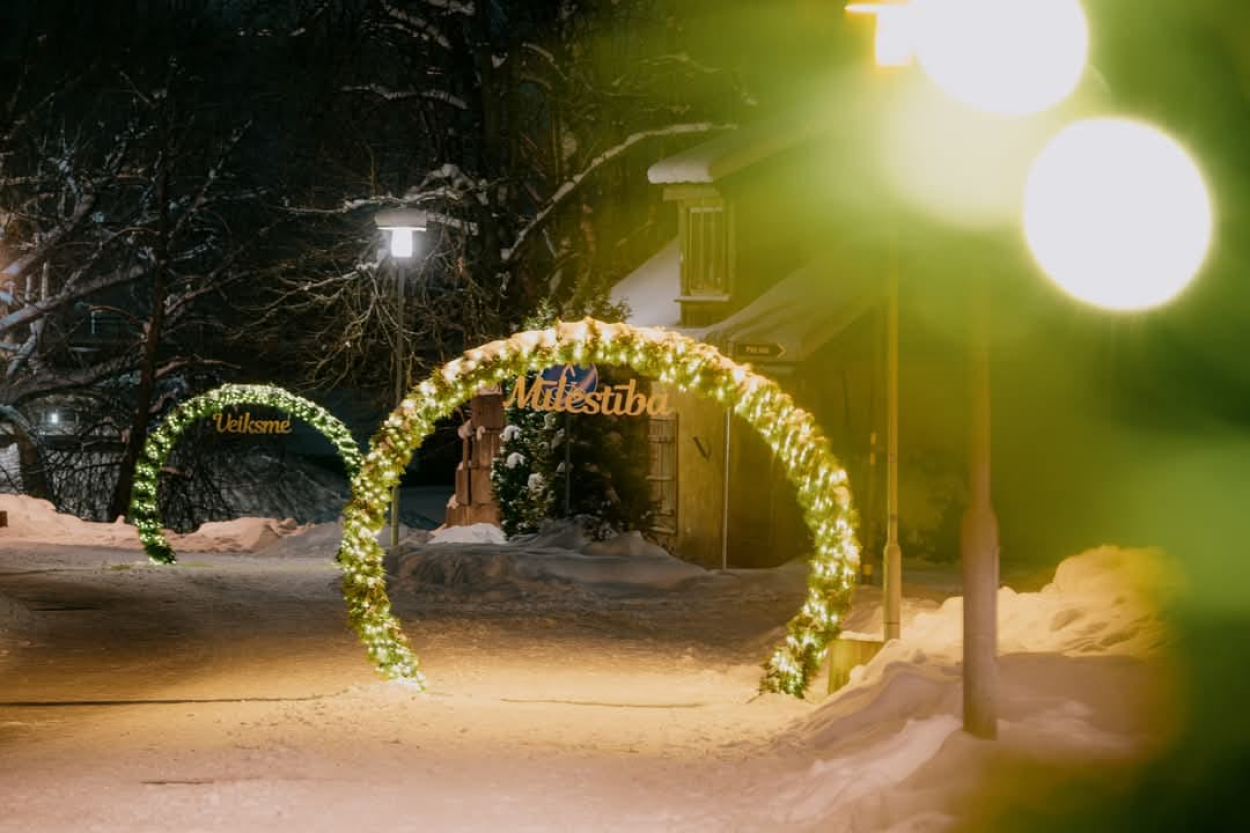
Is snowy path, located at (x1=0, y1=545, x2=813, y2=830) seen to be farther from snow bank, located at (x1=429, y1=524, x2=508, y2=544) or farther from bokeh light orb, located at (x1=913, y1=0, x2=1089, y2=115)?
snow bank, located at (x1=429, y1=524, x2=508, y2=544)

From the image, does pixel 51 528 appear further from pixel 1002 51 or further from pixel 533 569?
pixel 1002 51

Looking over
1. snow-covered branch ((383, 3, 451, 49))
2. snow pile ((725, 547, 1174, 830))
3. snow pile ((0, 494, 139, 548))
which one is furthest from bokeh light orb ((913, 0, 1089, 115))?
snow-covered branch ((383, 3, 451, 49))

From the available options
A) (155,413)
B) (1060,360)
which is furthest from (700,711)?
(155,413)

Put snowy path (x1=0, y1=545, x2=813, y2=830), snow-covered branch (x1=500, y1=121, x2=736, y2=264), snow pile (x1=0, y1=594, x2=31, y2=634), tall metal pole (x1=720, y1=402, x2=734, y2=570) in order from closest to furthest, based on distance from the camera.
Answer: snowy path (x1=0, y1=545, x2=813, y2=830), snow pile (x1=0, y1=594, x2=31, y2=634), tall metal pole (x1=720, y1=402, x2=734, y2=570), snow-covered branch (x1=500, y1=121, x2=736, y2=264)

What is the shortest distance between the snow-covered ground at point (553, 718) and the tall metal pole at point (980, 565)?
0.21 metres

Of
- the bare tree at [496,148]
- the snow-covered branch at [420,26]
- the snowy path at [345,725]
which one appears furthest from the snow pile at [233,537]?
the snowy path at [345,725]

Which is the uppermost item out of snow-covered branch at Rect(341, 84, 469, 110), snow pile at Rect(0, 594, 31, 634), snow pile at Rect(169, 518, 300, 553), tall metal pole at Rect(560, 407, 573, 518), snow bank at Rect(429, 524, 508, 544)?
snow-covered branch at Rect(341, 84, 469, 110)

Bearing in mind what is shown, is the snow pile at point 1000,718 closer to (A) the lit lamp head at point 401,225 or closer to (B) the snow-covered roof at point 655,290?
(A) the lit lamp head at point 401,225

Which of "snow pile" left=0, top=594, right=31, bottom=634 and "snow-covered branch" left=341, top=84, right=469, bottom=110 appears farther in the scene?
"snow-covered branch" left=341, top=84, right=469, bottom=110

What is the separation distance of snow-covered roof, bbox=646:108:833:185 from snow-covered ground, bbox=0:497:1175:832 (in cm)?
857

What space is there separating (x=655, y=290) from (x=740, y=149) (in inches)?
215

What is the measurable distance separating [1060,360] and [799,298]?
4.15 m

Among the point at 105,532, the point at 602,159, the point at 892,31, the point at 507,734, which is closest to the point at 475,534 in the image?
the point at 602,159

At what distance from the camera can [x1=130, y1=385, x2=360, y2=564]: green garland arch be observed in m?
26.3
